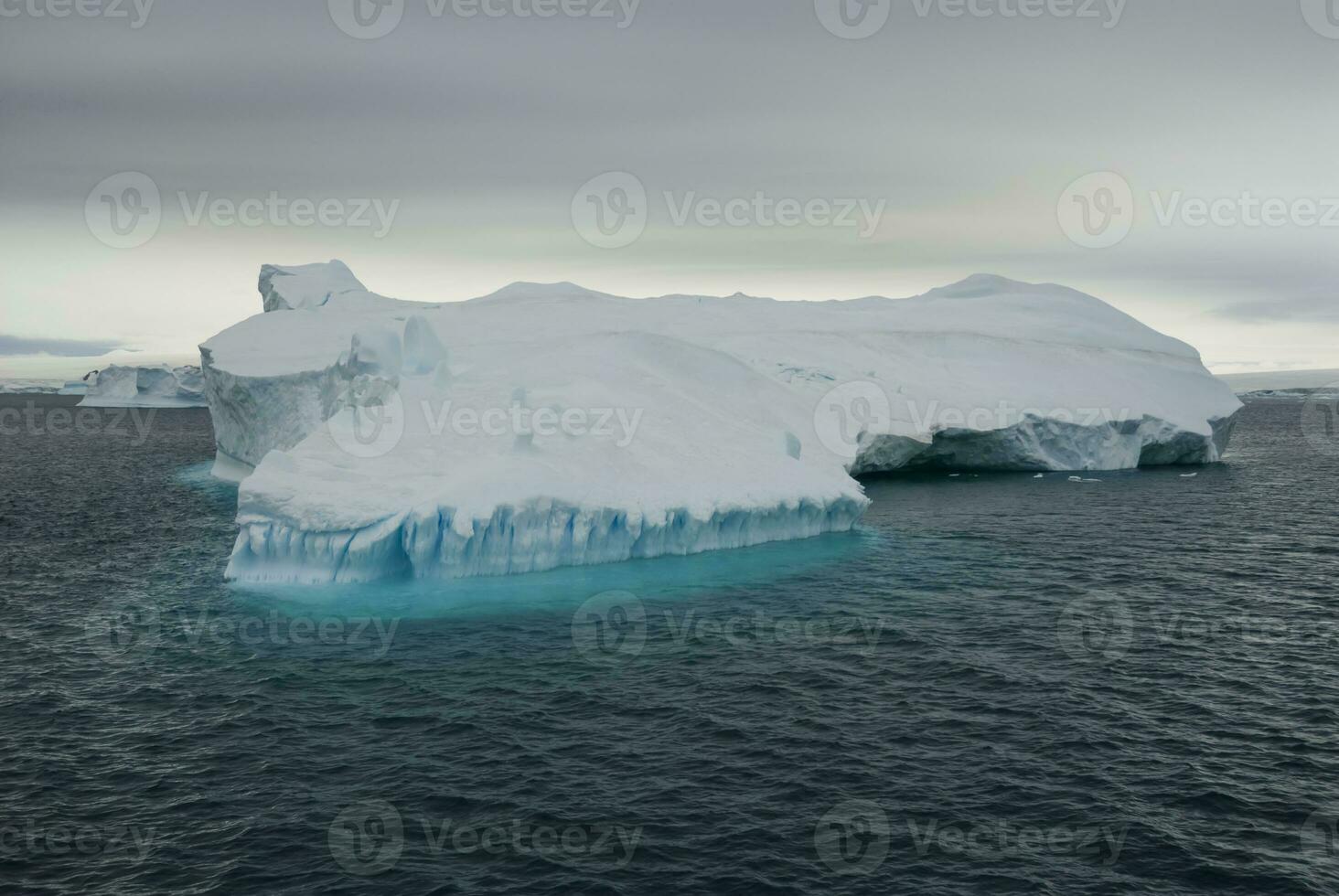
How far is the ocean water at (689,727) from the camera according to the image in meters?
14.5

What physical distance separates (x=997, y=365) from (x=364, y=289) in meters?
45.0

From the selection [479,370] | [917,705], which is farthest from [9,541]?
[917,705]

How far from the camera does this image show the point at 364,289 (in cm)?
7262

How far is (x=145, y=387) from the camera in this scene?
148 m

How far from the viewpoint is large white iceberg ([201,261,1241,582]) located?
29984 millimetres
